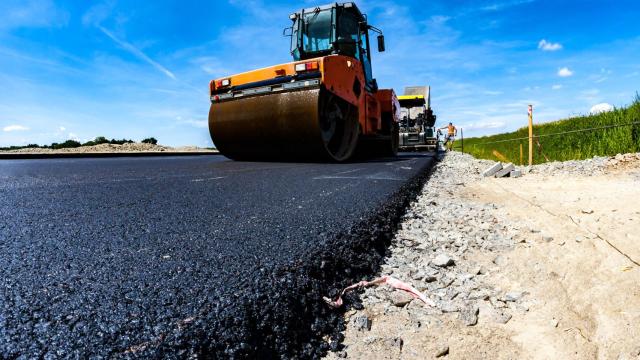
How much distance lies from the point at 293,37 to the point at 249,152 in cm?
269

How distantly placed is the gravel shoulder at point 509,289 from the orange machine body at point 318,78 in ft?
11.3

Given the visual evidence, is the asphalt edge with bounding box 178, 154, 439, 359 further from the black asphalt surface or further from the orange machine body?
the orange machine body

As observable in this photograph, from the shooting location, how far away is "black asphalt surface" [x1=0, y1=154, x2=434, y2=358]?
3.18 feet

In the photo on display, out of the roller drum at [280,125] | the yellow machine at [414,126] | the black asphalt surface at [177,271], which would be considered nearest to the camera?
the black asphalt surface at [177,271]

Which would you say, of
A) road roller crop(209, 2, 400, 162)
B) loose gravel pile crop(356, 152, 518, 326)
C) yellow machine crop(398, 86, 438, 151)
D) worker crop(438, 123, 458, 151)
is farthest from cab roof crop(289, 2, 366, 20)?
worker crop(438, 123, 458, 151)

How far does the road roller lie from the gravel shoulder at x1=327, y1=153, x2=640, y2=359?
3190 mm

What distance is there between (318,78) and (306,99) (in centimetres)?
38

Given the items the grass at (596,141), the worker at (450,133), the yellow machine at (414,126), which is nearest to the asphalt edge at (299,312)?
the grass at (596,141)

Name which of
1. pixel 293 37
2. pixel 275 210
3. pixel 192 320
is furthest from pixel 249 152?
pixel 192 320

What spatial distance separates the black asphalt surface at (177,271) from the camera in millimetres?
969

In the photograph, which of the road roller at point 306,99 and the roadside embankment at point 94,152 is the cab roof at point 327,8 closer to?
the road roller at point 306,99

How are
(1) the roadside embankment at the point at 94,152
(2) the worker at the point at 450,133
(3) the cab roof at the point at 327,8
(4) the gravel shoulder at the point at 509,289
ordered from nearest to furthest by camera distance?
1. (4) the gravel shoulder at the point at 509,289
2. (3) the cab roof at the point at 327,8
3. (1) the roadside embankment at the point at 94,152
4. (2) the worker at the point at 450,133

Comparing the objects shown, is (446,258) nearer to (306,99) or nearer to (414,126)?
(306,99)

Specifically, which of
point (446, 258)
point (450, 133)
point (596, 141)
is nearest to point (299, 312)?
point (446, 258)
